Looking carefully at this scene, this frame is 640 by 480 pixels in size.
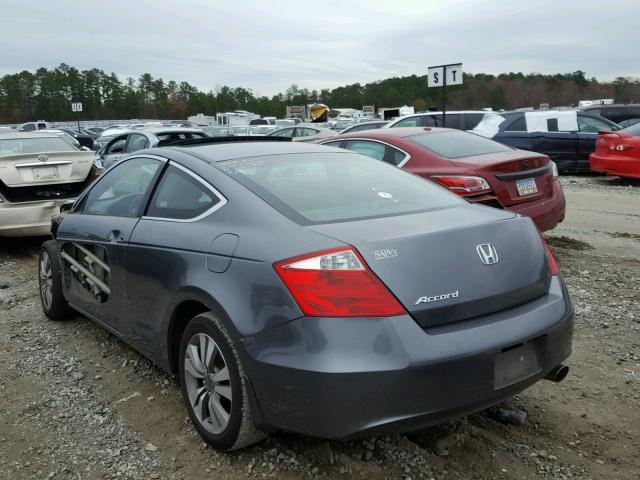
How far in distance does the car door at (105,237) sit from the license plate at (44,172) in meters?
3.21

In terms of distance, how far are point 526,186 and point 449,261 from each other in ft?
11.8

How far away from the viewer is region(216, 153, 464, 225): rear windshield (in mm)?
2818

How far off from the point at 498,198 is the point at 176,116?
10674cm

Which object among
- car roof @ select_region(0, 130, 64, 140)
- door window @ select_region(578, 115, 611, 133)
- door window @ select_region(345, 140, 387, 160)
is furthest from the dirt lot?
door window @ select_region(578, 115, 611, 133)

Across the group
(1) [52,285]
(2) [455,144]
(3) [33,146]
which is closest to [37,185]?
(3) [33,146]

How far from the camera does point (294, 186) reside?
307 cm

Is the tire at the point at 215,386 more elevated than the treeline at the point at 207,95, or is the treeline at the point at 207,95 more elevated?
→ the treeline at the point at 207,95

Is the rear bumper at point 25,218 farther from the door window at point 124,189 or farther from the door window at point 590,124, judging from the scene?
the door window at point 590,124

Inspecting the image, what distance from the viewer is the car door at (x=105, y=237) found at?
11.6 ft

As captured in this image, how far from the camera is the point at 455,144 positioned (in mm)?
6301

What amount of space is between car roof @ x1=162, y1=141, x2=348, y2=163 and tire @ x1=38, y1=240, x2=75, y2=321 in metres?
1.56

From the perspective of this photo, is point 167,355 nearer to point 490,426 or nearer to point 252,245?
point 252,245

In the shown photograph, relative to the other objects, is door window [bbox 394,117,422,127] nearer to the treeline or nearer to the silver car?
the silver car

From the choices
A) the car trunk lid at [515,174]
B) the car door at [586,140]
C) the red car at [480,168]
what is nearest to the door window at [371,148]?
the red car at [480,168]
